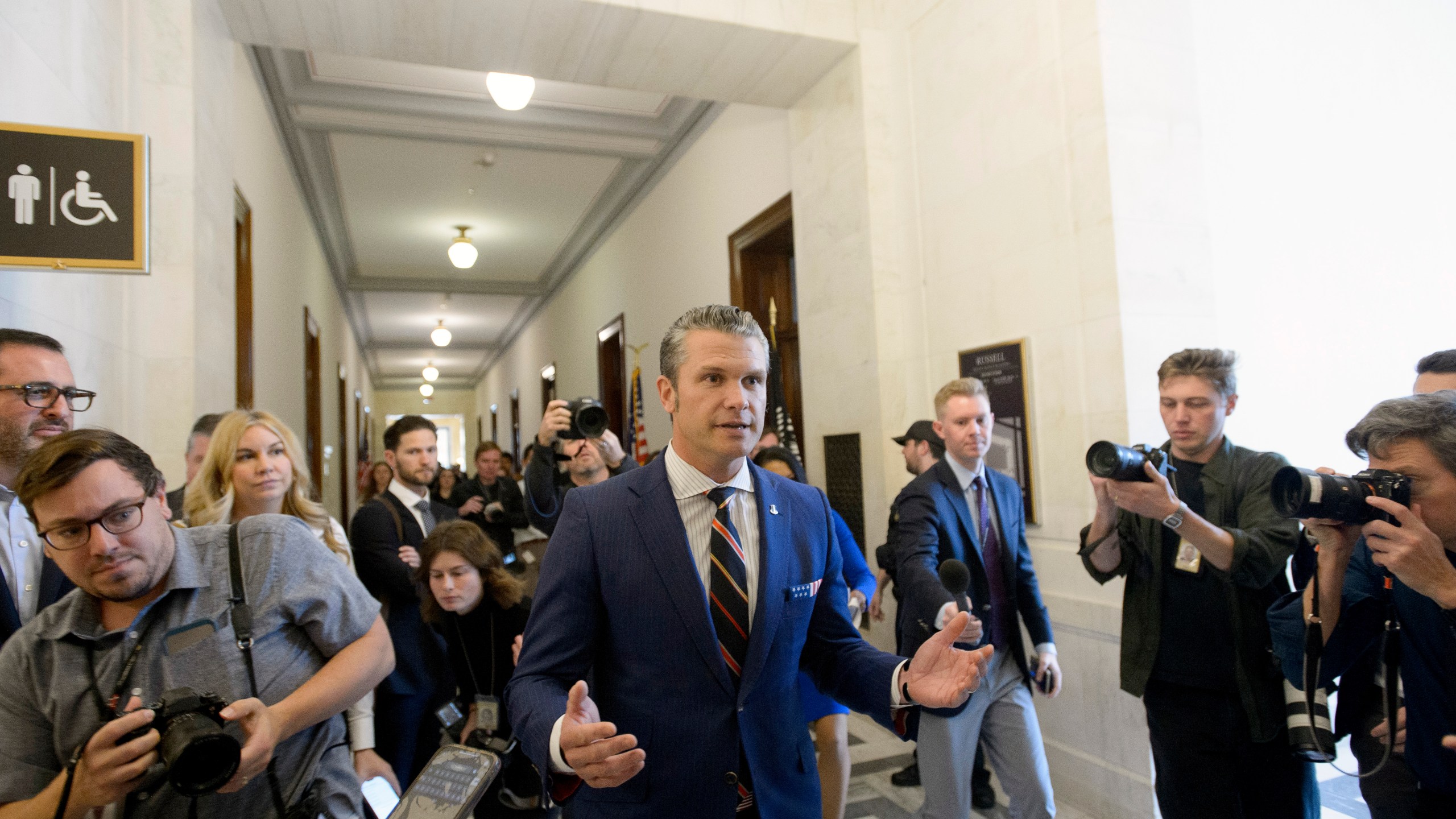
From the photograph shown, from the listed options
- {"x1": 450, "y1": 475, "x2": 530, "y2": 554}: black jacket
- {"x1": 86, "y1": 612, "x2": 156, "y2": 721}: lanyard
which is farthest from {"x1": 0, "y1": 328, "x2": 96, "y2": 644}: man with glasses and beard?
{"x1": 450, "y1": 475, "x2": 530, "y2": 554}: black jacket

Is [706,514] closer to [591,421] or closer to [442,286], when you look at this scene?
[591,421]

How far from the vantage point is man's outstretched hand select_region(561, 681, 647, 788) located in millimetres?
1200

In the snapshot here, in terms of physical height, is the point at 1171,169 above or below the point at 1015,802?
above

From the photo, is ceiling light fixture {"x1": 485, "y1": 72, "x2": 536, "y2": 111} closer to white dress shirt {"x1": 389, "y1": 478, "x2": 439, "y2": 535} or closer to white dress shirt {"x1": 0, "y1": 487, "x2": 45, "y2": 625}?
white dress shirt {"x1": 389, "y1": 478, "x2": 439, "y2": 535}

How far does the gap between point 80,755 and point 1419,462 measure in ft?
8.06

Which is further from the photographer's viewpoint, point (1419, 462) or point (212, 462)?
point (212, 462)

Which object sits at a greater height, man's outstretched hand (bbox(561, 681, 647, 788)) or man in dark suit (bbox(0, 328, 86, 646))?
man in dark suit (bbox(0, 328, 86, 646))

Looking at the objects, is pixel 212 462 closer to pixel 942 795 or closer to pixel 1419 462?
pixel 942 795

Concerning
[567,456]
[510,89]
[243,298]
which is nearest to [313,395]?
[243,298]

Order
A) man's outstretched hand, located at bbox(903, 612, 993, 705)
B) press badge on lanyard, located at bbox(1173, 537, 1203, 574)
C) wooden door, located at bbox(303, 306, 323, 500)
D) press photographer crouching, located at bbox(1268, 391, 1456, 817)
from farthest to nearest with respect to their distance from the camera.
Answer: wooden door, located at bbox(303, 306, 323, 500), press badge on lanyard, located at bbox(1173, 537, 1203, 574), press photographer crouching, located at bbox(1268, 391, 1456, 817), man's outstretched hand, located at bbox(903, 612, 993, 705)

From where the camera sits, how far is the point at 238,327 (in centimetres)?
476

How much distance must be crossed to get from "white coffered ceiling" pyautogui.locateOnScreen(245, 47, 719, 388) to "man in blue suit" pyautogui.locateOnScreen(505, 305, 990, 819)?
486 centimetres

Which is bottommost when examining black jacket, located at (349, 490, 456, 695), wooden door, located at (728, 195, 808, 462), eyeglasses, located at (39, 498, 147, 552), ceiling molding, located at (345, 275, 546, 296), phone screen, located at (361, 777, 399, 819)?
phone screen, located at (361, 777, 399, 819)

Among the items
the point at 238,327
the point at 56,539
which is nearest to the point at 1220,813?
the point at 56,539
